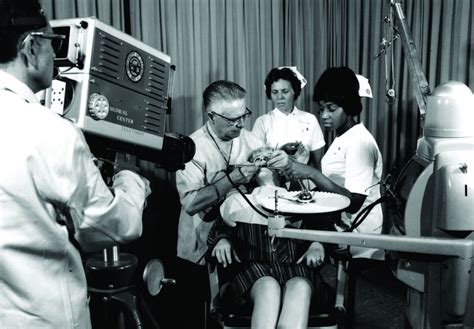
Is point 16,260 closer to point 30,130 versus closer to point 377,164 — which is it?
point 30,130

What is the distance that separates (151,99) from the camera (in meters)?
1.21

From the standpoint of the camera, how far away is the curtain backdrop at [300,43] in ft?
8.48

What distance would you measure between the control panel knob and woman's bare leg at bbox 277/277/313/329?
97 centimetres

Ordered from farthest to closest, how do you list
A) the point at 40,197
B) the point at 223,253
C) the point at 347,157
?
the point at 347,157 < the point at 223,253 < the point at 40,197

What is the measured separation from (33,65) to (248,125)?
214 centimetres

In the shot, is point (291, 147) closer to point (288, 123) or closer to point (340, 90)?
point (288, 123)

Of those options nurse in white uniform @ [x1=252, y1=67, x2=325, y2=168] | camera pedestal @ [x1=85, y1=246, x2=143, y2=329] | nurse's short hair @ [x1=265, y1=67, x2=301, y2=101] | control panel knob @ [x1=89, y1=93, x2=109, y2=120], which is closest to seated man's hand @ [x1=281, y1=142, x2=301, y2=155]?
nurse in white uniform @ [x1=252, y1=67, x2=325, y2=168]

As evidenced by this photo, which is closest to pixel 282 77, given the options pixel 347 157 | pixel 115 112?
pixel 347 157

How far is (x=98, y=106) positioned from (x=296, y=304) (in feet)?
3.30

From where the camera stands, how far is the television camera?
1019mm

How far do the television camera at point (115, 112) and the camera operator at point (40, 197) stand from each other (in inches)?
4.2

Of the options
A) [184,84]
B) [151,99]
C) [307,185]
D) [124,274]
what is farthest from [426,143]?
[184,84]

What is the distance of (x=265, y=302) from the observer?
5.51 ft

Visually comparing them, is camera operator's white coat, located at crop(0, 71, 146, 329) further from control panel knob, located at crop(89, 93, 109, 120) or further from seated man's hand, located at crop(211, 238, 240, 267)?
seated man's hand, located at crop(211, 238, 240, 267)
